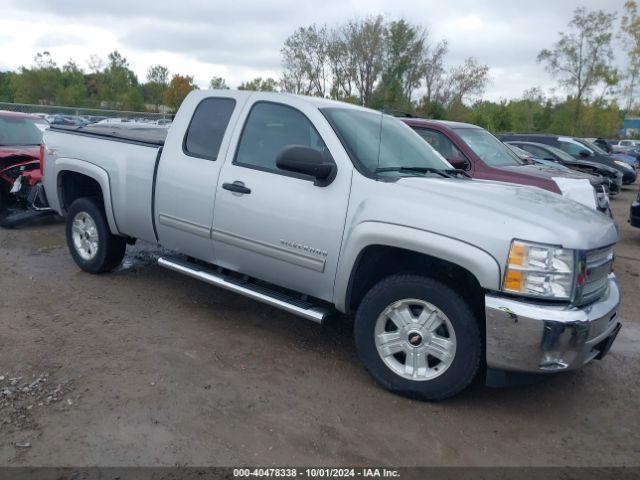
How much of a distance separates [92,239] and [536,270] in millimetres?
4554

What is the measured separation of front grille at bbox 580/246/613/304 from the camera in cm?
346

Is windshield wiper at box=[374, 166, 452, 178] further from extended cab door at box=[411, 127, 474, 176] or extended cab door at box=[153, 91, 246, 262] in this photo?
extended cab door at box=[411, 127, 474, 176]

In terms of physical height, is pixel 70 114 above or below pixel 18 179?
above

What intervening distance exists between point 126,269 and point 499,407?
14.2 feet

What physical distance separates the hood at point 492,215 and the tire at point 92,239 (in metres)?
3.35

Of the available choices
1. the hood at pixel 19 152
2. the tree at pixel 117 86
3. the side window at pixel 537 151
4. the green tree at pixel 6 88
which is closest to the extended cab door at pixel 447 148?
the hood at pixel 19 152

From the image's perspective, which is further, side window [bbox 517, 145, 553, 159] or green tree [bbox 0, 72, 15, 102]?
green tree [bbox 0, 72, 15, 102]

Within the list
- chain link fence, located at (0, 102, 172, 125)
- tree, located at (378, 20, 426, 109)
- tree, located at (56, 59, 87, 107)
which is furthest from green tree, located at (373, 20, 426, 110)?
tree, located at (56, 59, 87, 107)

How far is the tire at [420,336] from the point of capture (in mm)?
3504

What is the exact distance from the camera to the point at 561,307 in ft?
10.8

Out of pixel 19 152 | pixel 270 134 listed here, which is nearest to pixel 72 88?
pixel 19 152

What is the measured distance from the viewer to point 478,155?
25.9 ft

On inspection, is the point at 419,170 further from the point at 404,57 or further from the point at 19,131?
the point at 404,57

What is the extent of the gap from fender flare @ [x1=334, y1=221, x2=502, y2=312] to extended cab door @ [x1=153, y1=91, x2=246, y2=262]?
1339mm
